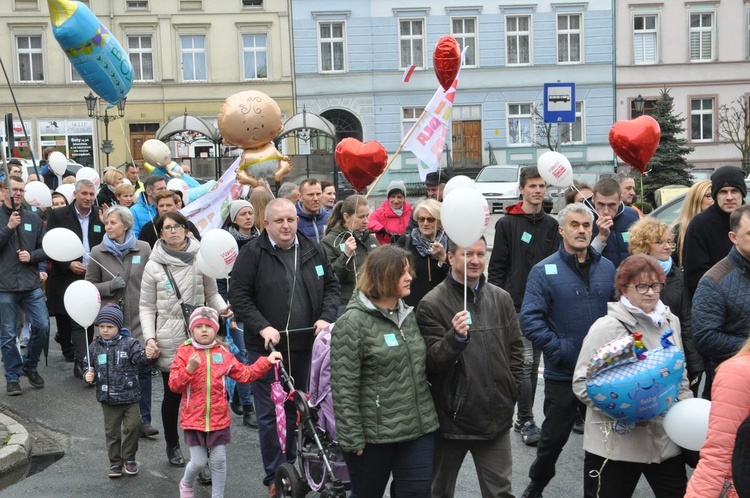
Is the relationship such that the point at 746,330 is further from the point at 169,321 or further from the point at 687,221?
the point at 169,321

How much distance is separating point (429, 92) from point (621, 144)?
3199 cm

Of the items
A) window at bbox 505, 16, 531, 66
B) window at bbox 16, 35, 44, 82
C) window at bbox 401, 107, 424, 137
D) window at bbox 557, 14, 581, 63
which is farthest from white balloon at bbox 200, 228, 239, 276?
window at bbox 557, 14, 581, 63

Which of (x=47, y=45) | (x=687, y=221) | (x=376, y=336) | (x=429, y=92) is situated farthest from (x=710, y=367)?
(x=47, y=45)

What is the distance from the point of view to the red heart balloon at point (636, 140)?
9.45 metres

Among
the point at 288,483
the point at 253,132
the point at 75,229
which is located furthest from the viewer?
the point at 75,229

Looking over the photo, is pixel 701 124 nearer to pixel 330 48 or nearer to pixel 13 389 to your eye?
pixel 330 48

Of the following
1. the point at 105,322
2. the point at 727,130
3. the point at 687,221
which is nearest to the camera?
the point at 105,322

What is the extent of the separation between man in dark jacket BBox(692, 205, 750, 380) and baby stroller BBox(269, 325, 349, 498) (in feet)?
6.88

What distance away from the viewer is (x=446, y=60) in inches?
388

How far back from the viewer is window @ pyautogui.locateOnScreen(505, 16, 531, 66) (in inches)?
1638

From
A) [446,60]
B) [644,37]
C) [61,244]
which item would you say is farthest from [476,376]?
[644,37]

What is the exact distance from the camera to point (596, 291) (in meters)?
6.07

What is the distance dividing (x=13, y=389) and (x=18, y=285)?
1005 millimetres

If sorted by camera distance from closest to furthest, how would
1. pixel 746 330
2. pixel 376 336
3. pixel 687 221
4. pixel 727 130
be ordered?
pixel 376 336 → pixel 746 330 → pixel 687 221 → pixel 727 130
